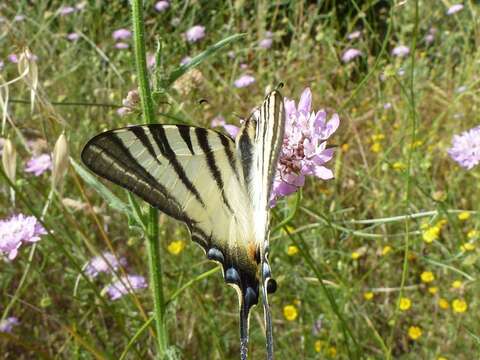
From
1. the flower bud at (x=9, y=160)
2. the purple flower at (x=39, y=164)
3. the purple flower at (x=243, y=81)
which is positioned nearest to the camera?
the flower bud at (x=9, y=160)

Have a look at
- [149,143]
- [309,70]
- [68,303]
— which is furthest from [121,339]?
[309,70]

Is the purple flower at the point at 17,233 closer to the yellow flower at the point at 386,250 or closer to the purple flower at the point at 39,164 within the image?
the purple flower at the point at 39,164

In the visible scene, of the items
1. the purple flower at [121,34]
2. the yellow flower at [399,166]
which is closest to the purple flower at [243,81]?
the purple flower at [121,34]

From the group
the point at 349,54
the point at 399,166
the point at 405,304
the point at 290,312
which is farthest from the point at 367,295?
the point at 349,54

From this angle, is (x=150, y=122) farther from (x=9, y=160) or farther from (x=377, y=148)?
(x=377, y=148)

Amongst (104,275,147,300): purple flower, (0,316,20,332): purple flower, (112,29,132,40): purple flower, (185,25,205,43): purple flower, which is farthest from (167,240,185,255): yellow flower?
(112,29,132,40): purple flower

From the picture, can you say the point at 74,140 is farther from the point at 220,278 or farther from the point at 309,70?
the point at 309,70
